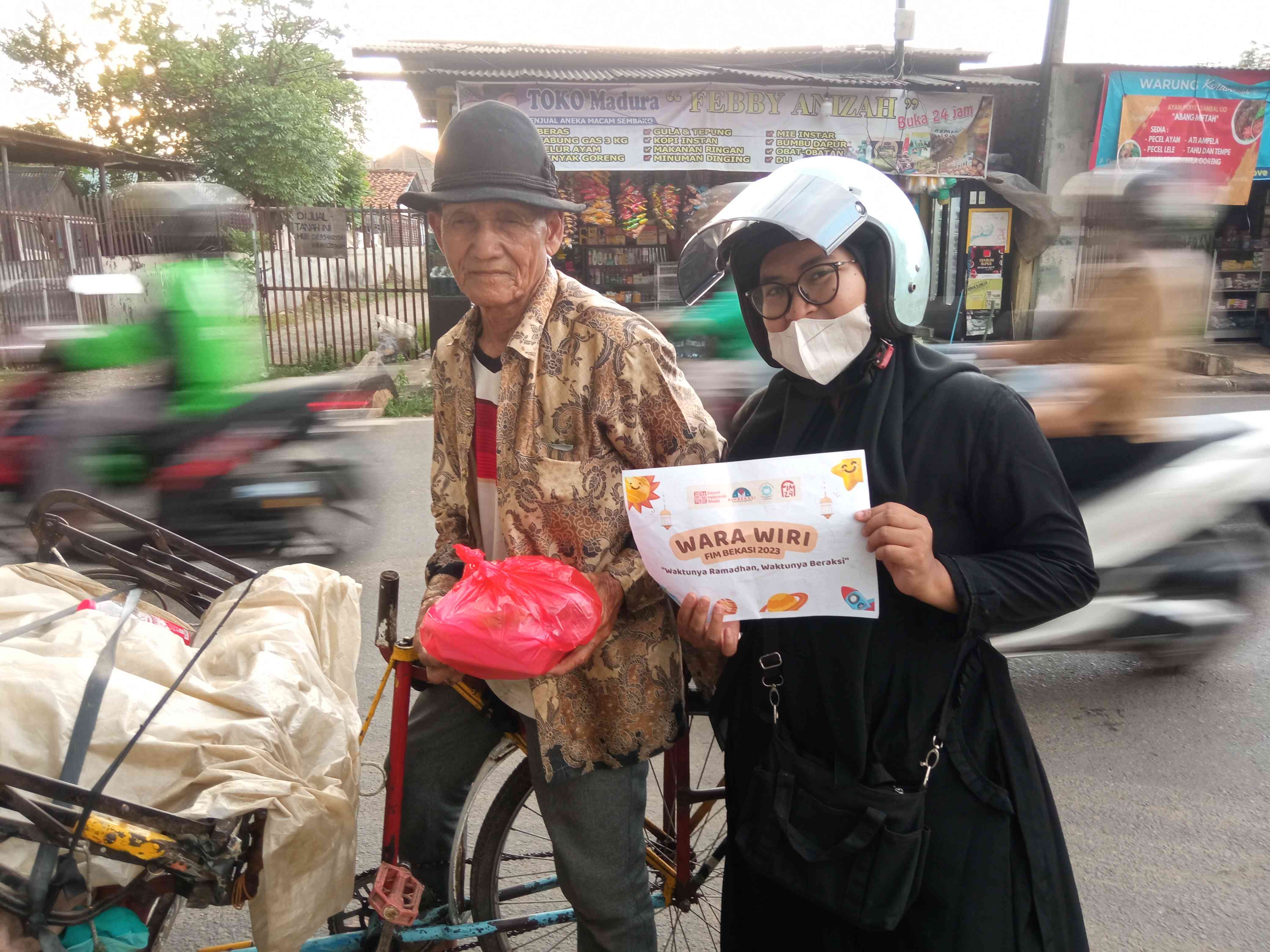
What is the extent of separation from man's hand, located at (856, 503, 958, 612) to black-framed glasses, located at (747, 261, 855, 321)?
36 cm

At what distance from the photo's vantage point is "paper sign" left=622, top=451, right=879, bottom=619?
131 centimetres

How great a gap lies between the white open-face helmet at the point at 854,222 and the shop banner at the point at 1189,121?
11346 millimetres

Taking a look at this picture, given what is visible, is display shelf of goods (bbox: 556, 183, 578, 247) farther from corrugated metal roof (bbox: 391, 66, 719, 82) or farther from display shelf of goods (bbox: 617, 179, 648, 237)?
corrugated metal roof (bbox: 391, 66, 719, 82)

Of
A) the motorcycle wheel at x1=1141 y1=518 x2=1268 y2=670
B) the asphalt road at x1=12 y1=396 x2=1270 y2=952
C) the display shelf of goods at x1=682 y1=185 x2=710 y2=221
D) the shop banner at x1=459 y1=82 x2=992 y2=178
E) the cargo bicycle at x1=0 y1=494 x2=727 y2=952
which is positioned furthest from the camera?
the display shelf of goods at x1=682 y1=185 x2=710 y2=221

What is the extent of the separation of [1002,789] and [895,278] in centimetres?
78

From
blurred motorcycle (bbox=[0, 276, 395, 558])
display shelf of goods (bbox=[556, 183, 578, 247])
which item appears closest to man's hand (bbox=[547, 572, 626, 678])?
blurred motorcycle (bbox=[0, 276, 395, 558])

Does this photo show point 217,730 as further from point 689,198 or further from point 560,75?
point 689,198

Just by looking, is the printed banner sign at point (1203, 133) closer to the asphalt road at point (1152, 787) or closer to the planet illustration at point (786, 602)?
the asphalt road at point (1152, 787)

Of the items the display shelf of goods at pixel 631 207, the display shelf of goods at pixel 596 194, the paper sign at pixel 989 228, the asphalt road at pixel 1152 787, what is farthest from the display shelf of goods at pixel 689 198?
the asphalt road at pixel 1152 787

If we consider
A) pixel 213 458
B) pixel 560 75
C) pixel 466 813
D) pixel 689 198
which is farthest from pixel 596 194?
pixel 466 813

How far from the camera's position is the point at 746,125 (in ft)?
33.0

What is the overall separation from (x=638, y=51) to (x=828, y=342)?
33.3 ft

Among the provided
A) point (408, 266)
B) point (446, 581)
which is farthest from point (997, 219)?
point (446, 581)

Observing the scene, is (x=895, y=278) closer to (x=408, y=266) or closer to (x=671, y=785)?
(x=671, y=785)
